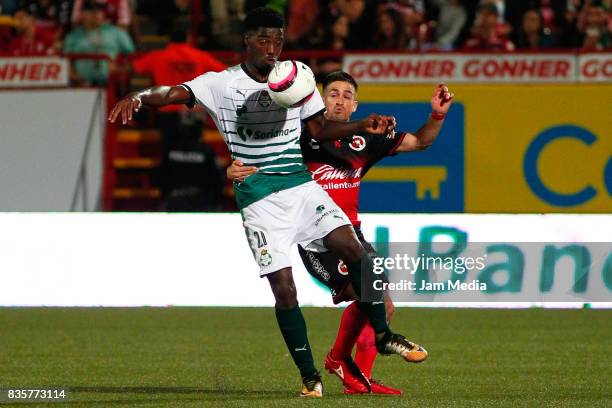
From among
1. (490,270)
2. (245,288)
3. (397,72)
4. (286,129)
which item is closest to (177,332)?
(245,288)

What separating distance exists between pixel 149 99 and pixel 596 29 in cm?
1046

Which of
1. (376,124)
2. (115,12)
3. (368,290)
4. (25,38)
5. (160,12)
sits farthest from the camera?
(160,12)

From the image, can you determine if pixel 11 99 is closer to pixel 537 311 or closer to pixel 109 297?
pixel 109 297

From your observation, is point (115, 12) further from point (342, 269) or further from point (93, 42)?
point (342, 269)

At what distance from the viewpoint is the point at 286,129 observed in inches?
336

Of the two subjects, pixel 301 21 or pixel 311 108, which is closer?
pixel 311 108

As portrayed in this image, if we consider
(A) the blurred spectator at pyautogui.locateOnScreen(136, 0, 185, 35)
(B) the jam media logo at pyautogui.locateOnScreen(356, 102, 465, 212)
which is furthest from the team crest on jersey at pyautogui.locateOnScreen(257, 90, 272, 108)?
(A) the blurred spectator at pyautogui.locateOnScreen(136, 0, 185, 35)

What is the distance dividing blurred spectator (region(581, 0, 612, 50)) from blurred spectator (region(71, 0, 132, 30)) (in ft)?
19.9

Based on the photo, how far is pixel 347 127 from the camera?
27.1ft

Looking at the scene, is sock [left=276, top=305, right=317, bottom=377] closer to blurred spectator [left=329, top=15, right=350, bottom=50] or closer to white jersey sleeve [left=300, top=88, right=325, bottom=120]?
white jersey sleeve [left=300, top=88, right=325, bottom=120]

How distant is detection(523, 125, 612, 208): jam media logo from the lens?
1662 cm

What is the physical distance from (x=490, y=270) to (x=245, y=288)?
10.7 feet

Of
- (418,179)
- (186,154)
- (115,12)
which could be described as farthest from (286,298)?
(115,12)

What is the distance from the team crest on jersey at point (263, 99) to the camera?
8438mm
